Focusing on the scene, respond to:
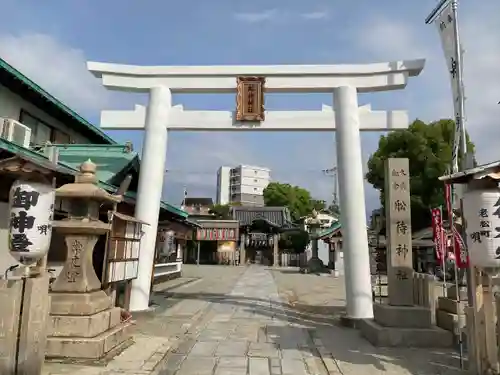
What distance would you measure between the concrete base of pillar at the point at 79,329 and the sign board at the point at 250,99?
5.86 meters

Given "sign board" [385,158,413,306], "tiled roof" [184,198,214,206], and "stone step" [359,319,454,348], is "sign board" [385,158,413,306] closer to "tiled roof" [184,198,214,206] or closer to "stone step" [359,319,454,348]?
"stone step" [359,319,454,348]

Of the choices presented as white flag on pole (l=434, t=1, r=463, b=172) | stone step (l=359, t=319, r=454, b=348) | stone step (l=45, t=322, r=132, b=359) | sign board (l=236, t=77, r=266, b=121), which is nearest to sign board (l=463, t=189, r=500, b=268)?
stone step (l=359, t=319, r=454, b=348)

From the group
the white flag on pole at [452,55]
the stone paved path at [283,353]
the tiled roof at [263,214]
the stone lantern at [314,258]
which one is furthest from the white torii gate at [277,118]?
the tiled roof at [263,214]

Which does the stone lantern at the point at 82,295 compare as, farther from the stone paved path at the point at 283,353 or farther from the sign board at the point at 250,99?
the sign board at the point at 250,99

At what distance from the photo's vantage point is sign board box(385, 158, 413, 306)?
7973mm

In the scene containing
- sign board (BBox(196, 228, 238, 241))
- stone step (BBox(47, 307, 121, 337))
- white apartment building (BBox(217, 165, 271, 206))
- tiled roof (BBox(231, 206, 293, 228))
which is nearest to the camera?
stone step (BBox(47, 307, 121, 337))

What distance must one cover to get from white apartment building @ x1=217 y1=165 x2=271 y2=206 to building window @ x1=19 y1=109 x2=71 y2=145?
8817 centimetres

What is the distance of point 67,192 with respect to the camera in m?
6.64

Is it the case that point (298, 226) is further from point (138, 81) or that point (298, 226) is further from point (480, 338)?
point (480, 338)

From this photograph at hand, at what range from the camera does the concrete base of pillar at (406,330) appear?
7.37 m

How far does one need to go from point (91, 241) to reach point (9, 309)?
6.76 ft

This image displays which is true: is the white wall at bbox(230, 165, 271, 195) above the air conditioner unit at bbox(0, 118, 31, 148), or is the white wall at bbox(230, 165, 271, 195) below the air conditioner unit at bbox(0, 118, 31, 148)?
above

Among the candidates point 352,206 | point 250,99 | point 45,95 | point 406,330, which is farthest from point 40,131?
point 406,330

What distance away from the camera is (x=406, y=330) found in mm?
7414
